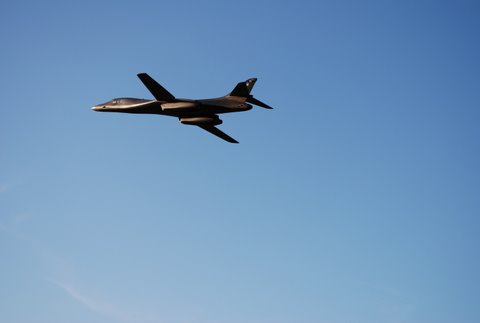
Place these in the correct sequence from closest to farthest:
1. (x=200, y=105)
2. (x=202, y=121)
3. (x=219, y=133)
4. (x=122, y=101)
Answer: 1. (x=200, y=105)
2. (x=202, y=121)
3. (x=219, y=133)
4. (x=122, y=101)

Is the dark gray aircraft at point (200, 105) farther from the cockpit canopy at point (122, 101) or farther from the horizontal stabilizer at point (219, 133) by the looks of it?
the cockpit canopy at point (122, 101)

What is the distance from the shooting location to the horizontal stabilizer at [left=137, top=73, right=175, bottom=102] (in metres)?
27.6

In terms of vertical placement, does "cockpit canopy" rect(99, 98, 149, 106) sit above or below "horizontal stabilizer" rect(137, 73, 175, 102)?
above

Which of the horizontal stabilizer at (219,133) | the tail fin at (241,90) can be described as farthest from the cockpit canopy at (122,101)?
the tail fin at (241,90)

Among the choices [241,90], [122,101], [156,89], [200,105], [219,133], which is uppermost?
[241,90]

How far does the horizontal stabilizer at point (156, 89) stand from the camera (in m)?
27.6

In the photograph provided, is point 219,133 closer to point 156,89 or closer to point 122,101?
point 156,89

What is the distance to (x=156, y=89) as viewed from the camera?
28750 mm

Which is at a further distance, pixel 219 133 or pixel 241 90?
pixel 219 133

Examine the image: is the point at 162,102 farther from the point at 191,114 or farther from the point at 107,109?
the point at 107,109

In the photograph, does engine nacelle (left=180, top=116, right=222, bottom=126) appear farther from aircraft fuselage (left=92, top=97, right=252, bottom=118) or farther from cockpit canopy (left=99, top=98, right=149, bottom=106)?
cockpit canopy (left=99, top=98, right=149, bottom=106)

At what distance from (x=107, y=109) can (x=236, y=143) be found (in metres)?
11.1

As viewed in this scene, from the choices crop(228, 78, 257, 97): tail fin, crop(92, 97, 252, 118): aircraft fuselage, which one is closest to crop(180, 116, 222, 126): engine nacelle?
crop(92, 97, 252, 118): aircraft fuselage

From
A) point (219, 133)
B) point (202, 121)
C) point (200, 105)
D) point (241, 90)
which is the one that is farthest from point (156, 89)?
point (219, 133)
